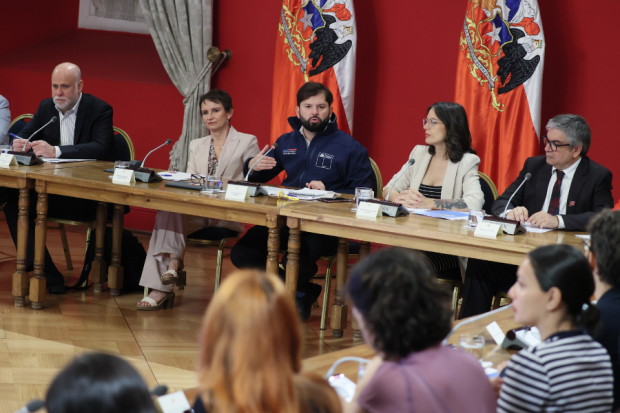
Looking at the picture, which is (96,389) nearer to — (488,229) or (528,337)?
(528,337)

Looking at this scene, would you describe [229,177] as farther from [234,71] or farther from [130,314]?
[234,71]

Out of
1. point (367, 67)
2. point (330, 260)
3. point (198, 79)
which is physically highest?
point (367, 67)

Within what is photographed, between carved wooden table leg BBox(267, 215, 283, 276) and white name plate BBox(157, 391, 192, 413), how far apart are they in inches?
65.9

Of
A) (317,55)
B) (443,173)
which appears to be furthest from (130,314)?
(317,55)

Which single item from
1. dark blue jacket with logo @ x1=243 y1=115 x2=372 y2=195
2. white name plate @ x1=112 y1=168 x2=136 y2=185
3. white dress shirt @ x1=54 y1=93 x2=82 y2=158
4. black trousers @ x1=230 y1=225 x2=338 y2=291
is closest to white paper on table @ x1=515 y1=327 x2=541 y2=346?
black trousers @ x1=230 y1=225 x2=338 y2=291

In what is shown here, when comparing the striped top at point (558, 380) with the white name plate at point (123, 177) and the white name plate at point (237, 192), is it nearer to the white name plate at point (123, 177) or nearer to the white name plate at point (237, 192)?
the white name plate at point (237, 192)

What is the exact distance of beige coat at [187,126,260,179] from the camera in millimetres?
3785

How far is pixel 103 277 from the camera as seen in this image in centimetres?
383

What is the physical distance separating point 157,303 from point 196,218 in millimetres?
481

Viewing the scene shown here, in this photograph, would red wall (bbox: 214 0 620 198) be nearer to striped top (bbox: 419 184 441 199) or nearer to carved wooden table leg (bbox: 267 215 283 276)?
striped top (bbox: 419 184 441 199)

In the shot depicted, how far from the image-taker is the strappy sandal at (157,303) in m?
3.54

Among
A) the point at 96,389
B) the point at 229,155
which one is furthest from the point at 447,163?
the point at 96,389

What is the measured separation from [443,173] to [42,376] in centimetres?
200

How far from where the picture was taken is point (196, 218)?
3.66 metres
